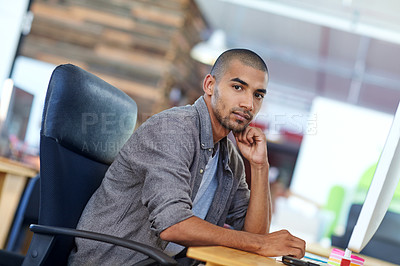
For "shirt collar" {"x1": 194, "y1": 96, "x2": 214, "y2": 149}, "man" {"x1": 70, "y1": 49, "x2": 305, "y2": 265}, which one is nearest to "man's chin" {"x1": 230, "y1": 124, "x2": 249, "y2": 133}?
"man" {"x1": 70, "y1": 49, "x2": 305, "y2": 265}

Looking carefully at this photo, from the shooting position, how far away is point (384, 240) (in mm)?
4129

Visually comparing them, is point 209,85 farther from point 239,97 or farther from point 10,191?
point 10,191

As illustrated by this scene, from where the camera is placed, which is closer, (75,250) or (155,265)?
(155,265)

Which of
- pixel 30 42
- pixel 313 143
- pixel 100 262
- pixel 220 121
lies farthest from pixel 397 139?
pixel 313 143

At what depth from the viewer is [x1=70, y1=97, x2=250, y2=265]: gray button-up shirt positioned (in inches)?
58.2

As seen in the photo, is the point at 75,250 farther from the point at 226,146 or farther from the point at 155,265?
the point at 226,146

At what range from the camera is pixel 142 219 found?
1649 mm

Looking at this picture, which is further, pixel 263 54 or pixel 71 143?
pixel 263 54

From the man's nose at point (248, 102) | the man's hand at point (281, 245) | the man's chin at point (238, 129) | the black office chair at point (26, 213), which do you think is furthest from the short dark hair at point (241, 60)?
the black office chair at point (26, 213)

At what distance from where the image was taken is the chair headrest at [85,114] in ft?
5.35

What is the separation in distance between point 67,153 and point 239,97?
0.63 metres

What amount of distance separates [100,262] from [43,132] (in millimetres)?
453

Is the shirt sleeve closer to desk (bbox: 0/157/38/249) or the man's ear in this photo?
the man's ear

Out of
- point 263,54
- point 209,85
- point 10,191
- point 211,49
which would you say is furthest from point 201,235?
point 263,54
